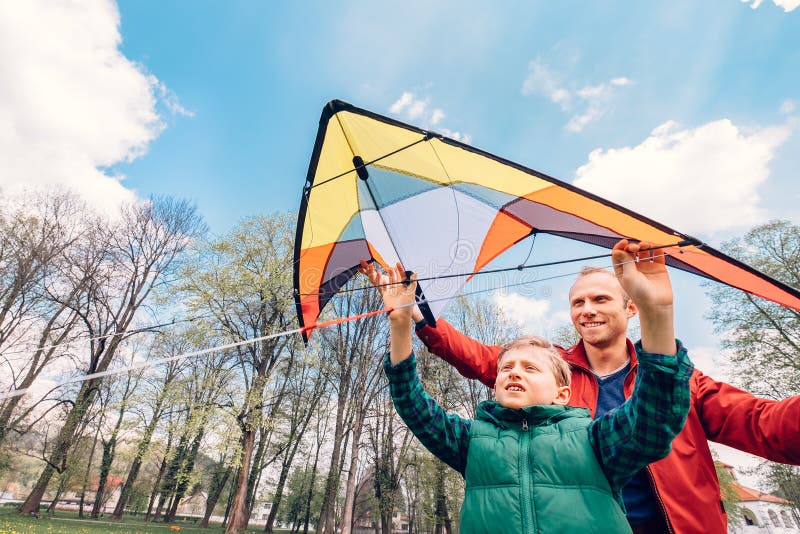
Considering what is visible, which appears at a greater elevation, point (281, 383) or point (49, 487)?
point (281, 383)

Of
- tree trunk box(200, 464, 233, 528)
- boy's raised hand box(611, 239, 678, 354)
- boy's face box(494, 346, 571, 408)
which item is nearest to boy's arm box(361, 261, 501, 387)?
boy's face box(494, 346, 571, 408)

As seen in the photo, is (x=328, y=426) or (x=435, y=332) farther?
(x=328, y=426)

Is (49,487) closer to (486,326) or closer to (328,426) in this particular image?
(328,426)

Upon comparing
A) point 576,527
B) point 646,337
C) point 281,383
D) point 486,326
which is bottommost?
point 576,527

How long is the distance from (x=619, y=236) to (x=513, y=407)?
2155mm

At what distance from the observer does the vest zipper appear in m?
1.23

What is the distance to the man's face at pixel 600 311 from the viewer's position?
211cm

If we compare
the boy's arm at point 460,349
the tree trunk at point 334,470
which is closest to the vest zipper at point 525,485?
the boy's arm at point 460,349

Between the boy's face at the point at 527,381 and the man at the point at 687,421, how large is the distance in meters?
0.46

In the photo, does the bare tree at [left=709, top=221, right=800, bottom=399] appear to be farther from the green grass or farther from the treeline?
the green grass

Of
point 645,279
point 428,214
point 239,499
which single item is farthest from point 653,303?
point 239,499

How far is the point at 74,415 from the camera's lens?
17234 millimetres

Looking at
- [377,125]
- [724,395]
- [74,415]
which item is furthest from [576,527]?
[74,415]

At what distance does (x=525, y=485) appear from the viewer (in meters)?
1.30
